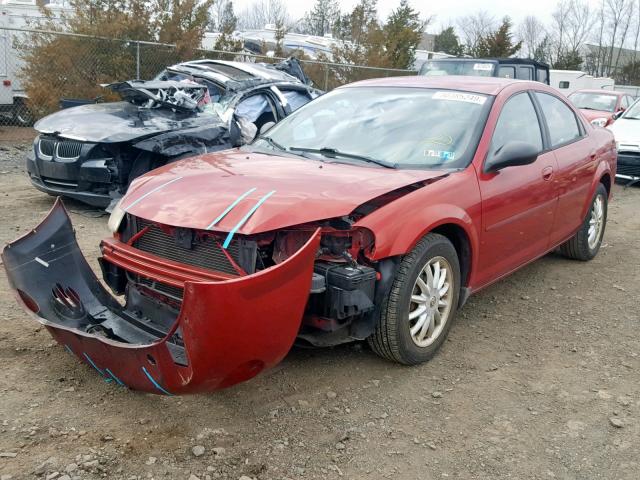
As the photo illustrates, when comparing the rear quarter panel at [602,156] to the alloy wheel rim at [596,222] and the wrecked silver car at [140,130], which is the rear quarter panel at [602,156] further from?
the wrecked silver car at [140,130]

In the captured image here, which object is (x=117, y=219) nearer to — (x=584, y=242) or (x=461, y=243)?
(x=461, y=243)

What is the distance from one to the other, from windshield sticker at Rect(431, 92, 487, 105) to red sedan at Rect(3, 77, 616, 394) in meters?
0.01

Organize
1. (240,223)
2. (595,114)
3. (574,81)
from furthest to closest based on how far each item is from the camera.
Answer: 1. (574,81)
2. (595,114)
3. (240,223)

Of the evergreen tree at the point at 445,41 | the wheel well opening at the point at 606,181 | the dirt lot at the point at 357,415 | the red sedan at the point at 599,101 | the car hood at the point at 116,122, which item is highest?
the evergreen tree at the point at 445,41

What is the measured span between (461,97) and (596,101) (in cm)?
1298

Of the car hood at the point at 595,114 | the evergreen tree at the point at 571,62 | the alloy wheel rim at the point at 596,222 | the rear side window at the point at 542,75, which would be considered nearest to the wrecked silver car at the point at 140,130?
the alloy wheel rim at the point at 596,222

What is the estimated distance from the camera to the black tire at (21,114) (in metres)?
12.7

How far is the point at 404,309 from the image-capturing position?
3.30 metres

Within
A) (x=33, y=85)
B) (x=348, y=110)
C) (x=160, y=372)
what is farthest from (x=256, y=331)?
(x=33, y=85)

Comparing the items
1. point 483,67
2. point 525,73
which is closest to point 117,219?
point 483,67

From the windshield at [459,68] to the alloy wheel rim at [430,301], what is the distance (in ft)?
30.7

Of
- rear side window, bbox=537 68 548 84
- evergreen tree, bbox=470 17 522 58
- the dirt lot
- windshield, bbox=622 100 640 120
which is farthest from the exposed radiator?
evergreen tree, bbox=470 17 522 58

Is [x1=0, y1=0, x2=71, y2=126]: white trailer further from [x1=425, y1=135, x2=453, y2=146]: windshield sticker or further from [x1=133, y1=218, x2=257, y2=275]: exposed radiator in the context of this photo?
[x1=425, y1=135, x2=453, y2=146]: windshield sticker

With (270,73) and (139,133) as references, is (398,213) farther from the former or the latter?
(270,73)
